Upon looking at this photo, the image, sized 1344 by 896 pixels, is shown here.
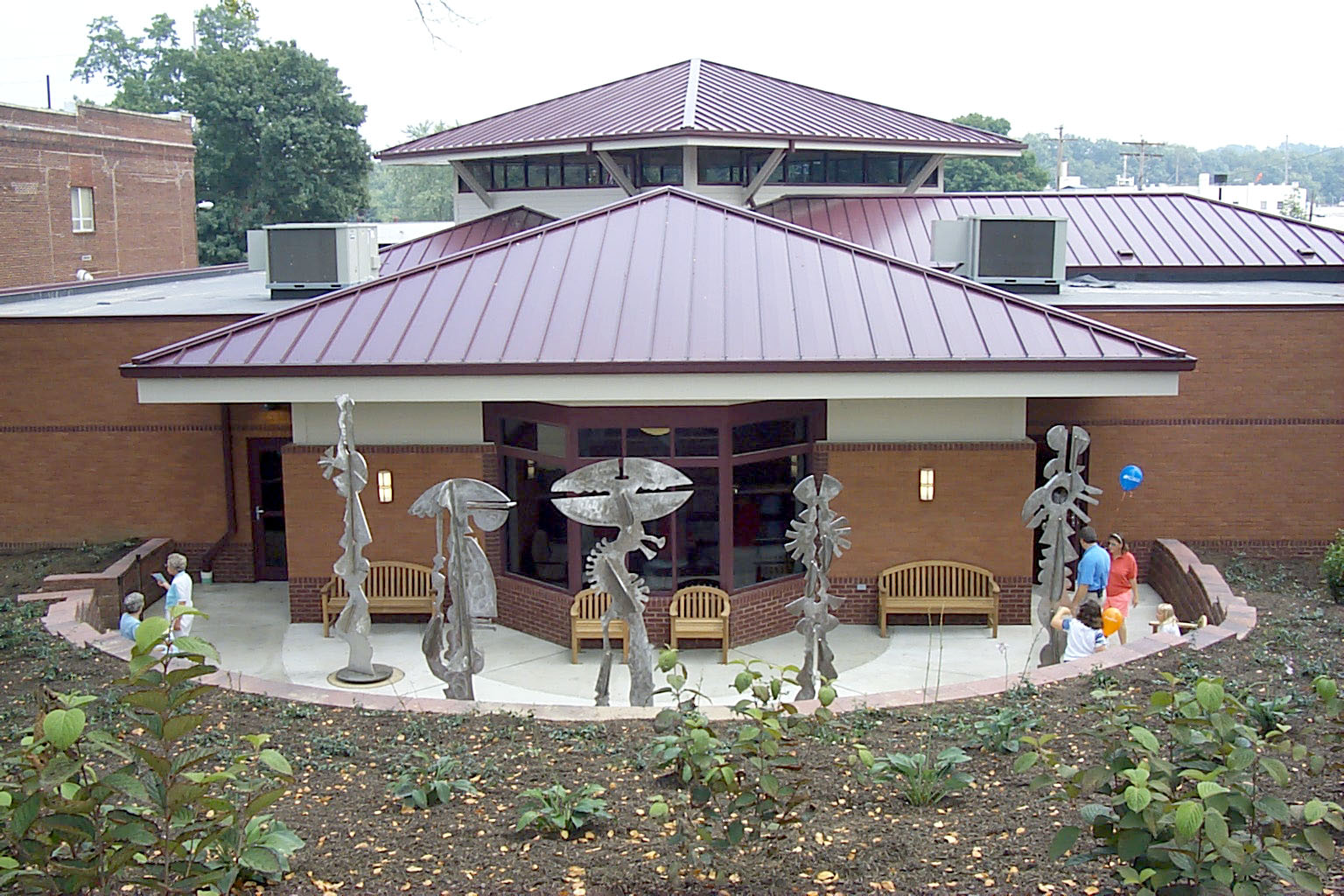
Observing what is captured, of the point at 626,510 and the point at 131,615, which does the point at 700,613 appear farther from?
the point at 131,615

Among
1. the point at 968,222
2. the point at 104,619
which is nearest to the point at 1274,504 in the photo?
the point at 968,222

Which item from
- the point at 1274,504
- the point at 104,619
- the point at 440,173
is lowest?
the point at 104,619

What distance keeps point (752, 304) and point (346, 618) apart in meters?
5.49

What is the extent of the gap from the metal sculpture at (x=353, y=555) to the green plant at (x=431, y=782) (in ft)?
15.8

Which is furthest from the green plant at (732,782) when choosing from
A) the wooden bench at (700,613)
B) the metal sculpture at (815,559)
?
the wooden bench at (700,613)

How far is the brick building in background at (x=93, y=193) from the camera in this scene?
44.9 metres

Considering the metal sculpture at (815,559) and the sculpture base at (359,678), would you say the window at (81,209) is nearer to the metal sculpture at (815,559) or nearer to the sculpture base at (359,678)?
the sculpture base at (359,678)

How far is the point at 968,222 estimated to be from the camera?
61.4 feet

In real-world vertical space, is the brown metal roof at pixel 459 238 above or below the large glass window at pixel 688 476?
above

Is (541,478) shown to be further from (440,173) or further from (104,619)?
(440,173)

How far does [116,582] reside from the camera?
15586mm

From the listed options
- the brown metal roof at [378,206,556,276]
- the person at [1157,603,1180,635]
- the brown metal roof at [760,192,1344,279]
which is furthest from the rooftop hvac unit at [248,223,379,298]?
the person at [1157,603,1180,635]

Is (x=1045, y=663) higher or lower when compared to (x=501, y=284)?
lower

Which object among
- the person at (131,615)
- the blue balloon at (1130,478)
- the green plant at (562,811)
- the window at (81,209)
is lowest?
the person at (131,615)
